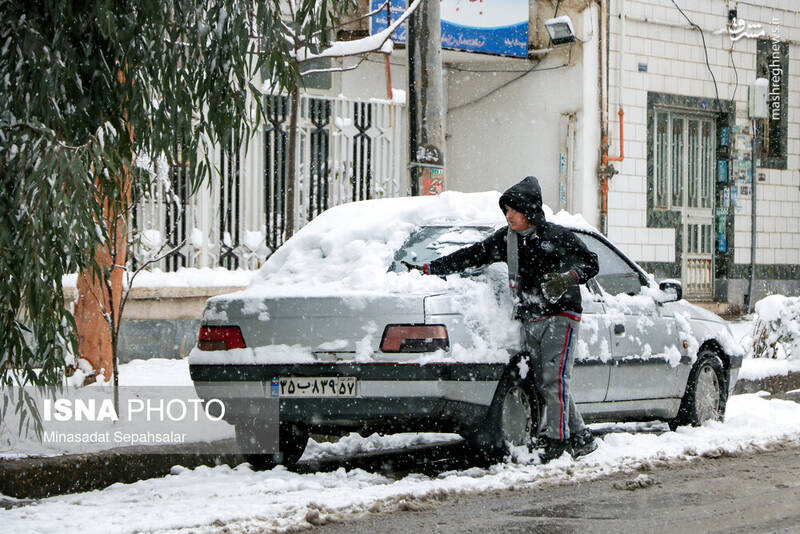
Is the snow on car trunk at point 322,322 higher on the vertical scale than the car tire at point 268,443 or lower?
higher

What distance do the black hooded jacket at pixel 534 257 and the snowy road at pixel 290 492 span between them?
89cm

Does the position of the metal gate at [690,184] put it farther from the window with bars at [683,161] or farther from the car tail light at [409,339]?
the car tail light at [409,339]

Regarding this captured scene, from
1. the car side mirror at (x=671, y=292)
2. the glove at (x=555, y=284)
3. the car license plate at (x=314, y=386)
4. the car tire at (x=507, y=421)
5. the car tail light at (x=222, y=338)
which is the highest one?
the glove at (x=555, y=284)

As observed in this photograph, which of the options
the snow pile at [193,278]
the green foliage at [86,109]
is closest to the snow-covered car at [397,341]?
the green foliage at [86,109]

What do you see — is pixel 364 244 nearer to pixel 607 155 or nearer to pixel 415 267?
pixel 415 267

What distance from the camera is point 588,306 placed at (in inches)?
283

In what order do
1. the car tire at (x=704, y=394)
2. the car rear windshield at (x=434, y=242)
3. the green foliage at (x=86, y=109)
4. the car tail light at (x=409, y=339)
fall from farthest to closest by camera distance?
the car tire at (x=704, y=394) → the car rear windshield at (x=434, y=242) → the car tail light at (x=409, y=339) → the green foliage at (x=86, y=109)

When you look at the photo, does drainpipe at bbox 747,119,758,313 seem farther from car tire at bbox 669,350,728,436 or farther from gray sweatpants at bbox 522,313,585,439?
gray sweatpants at bbox 522,313,585,439

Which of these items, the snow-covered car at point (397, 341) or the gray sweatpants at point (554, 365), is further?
the gray sweatpants at point (554, 365)

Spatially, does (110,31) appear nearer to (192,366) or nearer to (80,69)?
(80,69)

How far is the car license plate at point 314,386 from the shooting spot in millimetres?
6129

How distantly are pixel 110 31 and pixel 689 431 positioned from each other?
16.3ft

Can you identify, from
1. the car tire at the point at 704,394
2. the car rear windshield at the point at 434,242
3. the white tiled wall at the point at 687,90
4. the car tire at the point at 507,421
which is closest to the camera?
the car tire at the point at 507,421

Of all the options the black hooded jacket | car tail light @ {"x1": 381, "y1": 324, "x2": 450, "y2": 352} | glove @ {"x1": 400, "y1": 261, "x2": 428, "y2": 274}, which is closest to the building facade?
glove @ {"x1": 400, "y1": 261, "x2": 428, "y2": 274}
